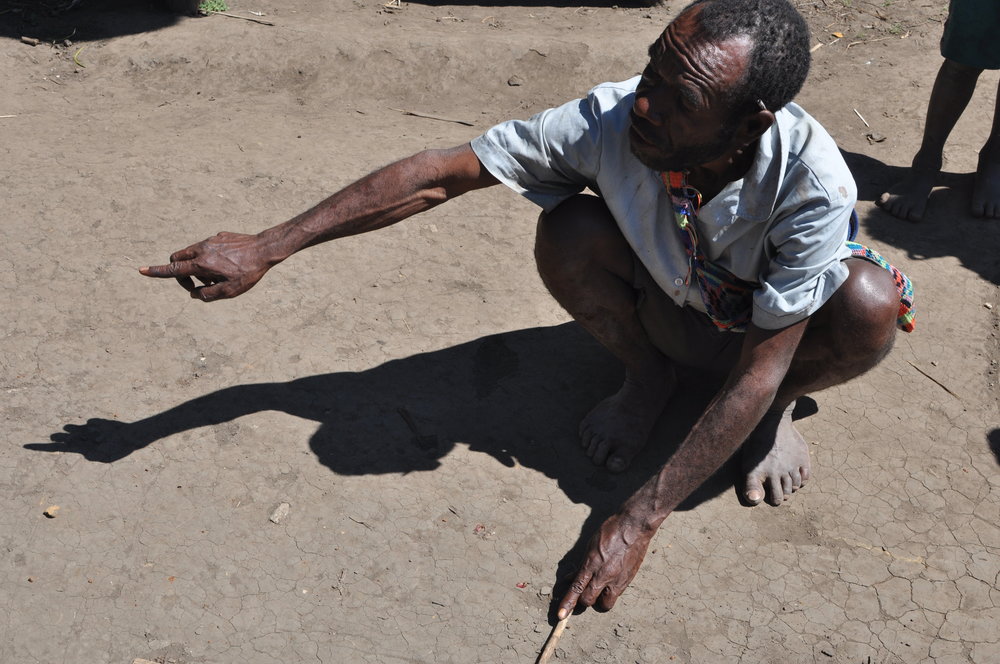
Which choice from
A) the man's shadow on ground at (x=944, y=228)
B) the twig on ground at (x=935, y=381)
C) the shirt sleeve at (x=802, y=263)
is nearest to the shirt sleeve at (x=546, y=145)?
the shirt sleeve at (x=802, y=263)

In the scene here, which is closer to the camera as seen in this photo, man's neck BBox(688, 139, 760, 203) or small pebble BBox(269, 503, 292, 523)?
man's neck BBox(688, 139, 760, 203)

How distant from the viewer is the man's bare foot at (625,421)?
261 centimetres

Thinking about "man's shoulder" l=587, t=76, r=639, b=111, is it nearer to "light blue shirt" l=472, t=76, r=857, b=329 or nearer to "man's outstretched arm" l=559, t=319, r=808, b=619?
"light blue shirt" l=472, t=76, r=857, b=329

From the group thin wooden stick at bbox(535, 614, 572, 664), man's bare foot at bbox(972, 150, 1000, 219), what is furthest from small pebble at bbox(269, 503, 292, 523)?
man's bare foot at bbox(972, 150, 1000, 219)

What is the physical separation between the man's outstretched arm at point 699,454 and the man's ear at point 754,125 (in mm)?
429

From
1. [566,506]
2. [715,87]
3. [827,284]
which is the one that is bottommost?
[566,506]

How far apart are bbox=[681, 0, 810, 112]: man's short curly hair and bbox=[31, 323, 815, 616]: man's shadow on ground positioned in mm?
1118

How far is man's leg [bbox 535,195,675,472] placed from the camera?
238 centimetres

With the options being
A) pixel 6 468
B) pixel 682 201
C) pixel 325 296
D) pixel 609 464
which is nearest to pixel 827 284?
pixel 682 201

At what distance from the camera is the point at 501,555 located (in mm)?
2375

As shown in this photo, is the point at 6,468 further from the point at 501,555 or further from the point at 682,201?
the point at 682,201

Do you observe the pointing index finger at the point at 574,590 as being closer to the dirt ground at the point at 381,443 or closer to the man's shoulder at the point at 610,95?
the dirt ground at the point at 381,443

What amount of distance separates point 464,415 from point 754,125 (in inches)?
47.9

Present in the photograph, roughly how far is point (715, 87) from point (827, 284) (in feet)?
1.78
